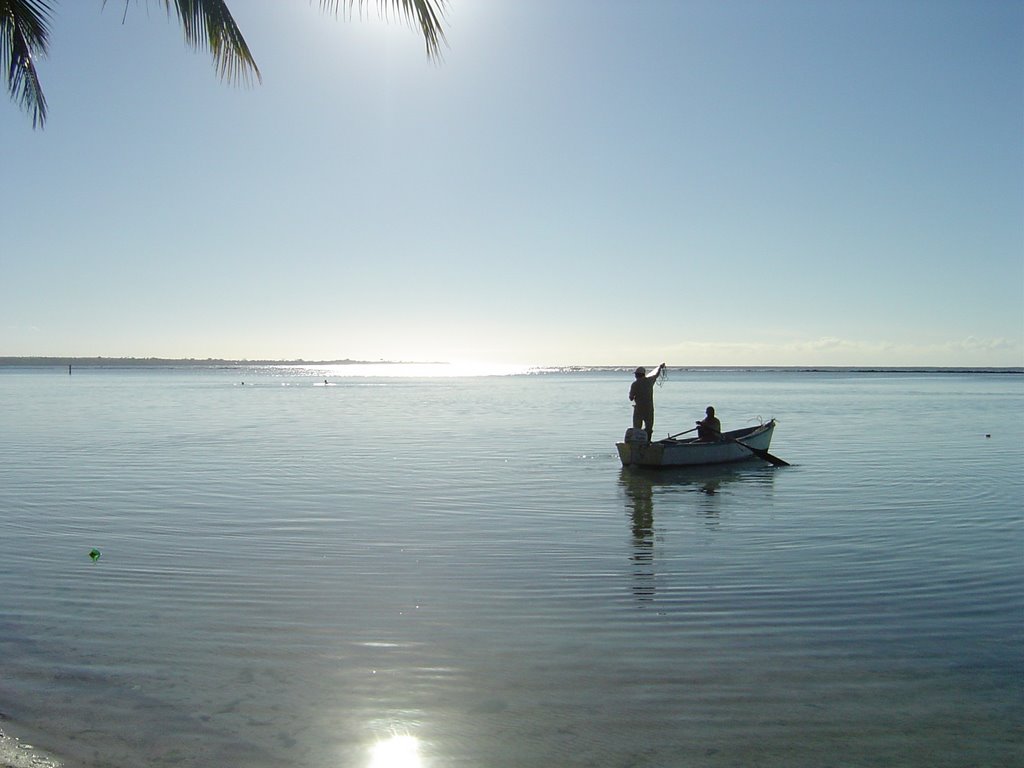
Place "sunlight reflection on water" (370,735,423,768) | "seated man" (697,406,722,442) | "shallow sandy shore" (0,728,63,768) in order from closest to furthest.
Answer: "shallow sandy shore" (0,728,63,768)
"sunlight reflection on water" (370,735,423,768)
"seated man" (697,406,722,442)

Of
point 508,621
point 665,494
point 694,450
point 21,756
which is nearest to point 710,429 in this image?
point 694,450

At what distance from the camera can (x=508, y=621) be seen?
8.12 meters

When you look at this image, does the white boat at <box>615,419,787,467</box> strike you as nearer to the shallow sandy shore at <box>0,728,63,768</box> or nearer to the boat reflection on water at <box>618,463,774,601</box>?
the boat reflection on water at <box>618,463,774,601</box>

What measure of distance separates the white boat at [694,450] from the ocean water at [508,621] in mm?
1314

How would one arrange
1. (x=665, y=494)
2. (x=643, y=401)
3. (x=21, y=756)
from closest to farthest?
(x=21, y=756), (x=665, y=494), (x=643, y=401)

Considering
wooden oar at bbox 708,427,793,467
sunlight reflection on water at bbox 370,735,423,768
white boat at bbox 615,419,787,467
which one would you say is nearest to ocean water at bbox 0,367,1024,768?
sunlight reflection on water at bbox 370,735,423,768

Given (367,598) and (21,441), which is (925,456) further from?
(21,441)

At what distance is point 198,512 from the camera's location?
14133mm

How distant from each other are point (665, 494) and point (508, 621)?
9447mm

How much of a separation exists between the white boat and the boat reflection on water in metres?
0.19

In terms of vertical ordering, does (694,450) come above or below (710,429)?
below

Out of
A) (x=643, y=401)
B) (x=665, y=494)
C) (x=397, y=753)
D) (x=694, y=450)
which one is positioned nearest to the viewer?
(x=397, y=753)

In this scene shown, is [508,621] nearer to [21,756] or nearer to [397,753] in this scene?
[397,753]

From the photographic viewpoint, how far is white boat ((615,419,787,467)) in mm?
20172
